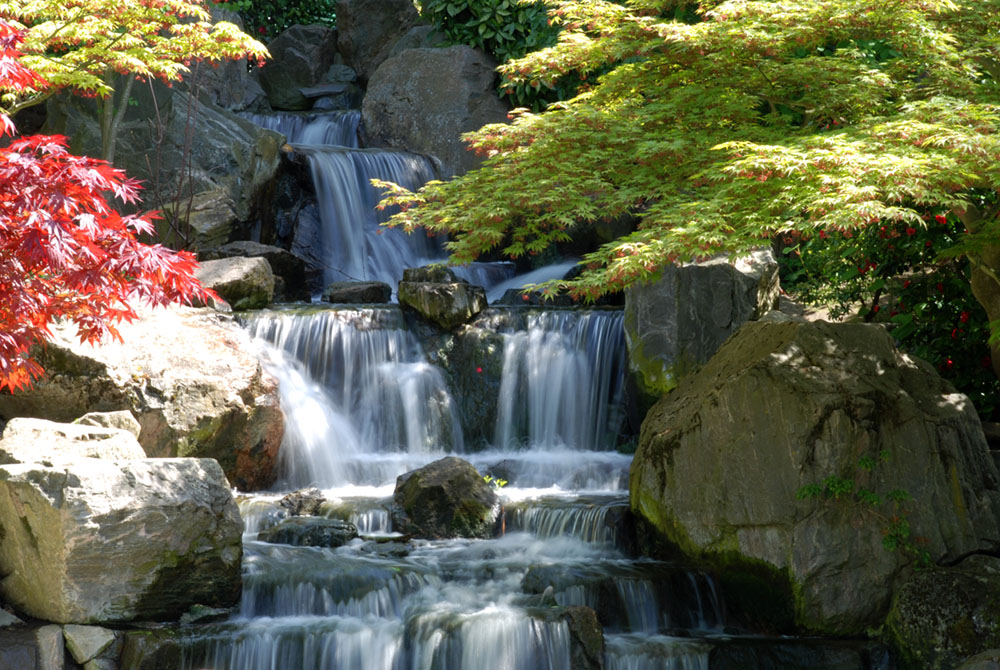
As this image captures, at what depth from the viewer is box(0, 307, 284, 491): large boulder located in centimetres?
811

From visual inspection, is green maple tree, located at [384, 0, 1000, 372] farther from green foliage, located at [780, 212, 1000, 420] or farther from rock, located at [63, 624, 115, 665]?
rock, located at [63, 624, 115, 665]

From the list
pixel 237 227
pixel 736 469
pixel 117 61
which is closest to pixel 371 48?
pixel 237 227

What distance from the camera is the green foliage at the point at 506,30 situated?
17.0 m

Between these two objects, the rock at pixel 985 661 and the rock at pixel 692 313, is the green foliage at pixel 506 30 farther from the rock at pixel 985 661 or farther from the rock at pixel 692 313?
the rock at pixel 985 661

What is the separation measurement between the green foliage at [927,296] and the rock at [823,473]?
42.7 inches

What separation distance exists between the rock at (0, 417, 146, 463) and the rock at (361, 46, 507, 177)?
433 inches

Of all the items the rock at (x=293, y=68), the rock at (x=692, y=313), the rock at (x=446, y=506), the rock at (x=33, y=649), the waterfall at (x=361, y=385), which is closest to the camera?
the rock at (x=33, y=649)

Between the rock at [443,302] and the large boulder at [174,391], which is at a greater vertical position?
the rock at [443,302]

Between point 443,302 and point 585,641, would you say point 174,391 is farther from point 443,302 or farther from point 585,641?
point 585,641

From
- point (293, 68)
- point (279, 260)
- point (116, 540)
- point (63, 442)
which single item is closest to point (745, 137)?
point (116, 540)

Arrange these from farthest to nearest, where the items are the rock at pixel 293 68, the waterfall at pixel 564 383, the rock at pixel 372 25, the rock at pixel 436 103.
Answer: the rock at pixel 372 25
the rock at pixel 293 68
the rock at pixel 436 103
the waterfall at pixel 564 383

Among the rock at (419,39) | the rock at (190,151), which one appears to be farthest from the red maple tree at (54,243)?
the rock at (419,39)

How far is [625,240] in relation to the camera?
5.90 metres

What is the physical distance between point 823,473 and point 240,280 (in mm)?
6980
